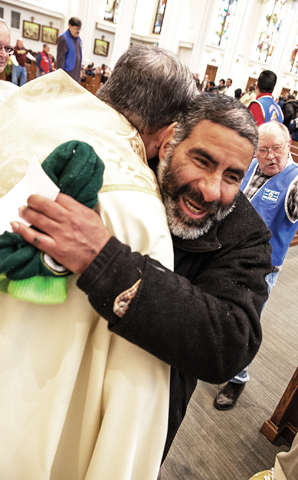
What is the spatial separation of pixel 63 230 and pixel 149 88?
1.76ft

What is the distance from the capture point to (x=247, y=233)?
1.07 m

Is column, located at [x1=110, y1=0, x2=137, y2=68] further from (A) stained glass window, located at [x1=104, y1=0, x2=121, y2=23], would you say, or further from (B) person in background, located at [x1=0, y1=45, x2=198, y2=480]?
(B) person in background, located at [x1=0, y1=45, x2=198, y2=480]

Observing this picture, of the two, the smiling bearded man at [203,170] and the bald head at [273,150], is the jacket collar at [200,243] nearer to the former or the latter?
the smiling bearded man at [203,170]

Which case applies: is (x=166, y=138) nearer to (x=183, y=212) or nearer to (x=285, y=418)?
(x=183, y=212)

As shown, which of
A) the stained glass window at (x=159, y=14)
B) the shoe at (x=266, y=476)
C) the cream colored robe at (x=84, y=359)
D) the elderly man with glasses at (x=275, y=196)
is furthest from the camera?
the stained glass window at (x=159, y=14)

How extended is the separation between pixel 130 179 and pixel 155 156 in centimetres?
39

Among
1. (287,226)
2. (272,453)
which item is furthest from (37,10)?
(272,453)

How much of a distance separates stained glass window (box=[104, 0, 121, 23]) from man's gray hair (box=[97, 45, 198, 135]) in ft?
64.2

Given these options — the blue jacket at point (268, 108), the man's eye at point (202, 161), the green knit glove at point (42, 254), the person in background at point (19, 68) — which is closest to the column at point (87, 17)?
the person in background at point (19, 68)

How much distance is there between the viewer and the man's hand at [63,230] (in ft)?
2.39

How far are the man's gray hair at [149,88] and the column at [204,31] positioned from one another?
826 inches

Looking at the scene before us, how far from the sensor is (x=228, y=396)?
7.99 feet

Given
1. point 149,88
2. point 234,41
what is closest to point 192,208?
point 149,88

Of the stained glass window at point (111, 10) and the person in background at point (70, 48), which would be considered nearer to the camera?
the person in background at point (70, 48)
